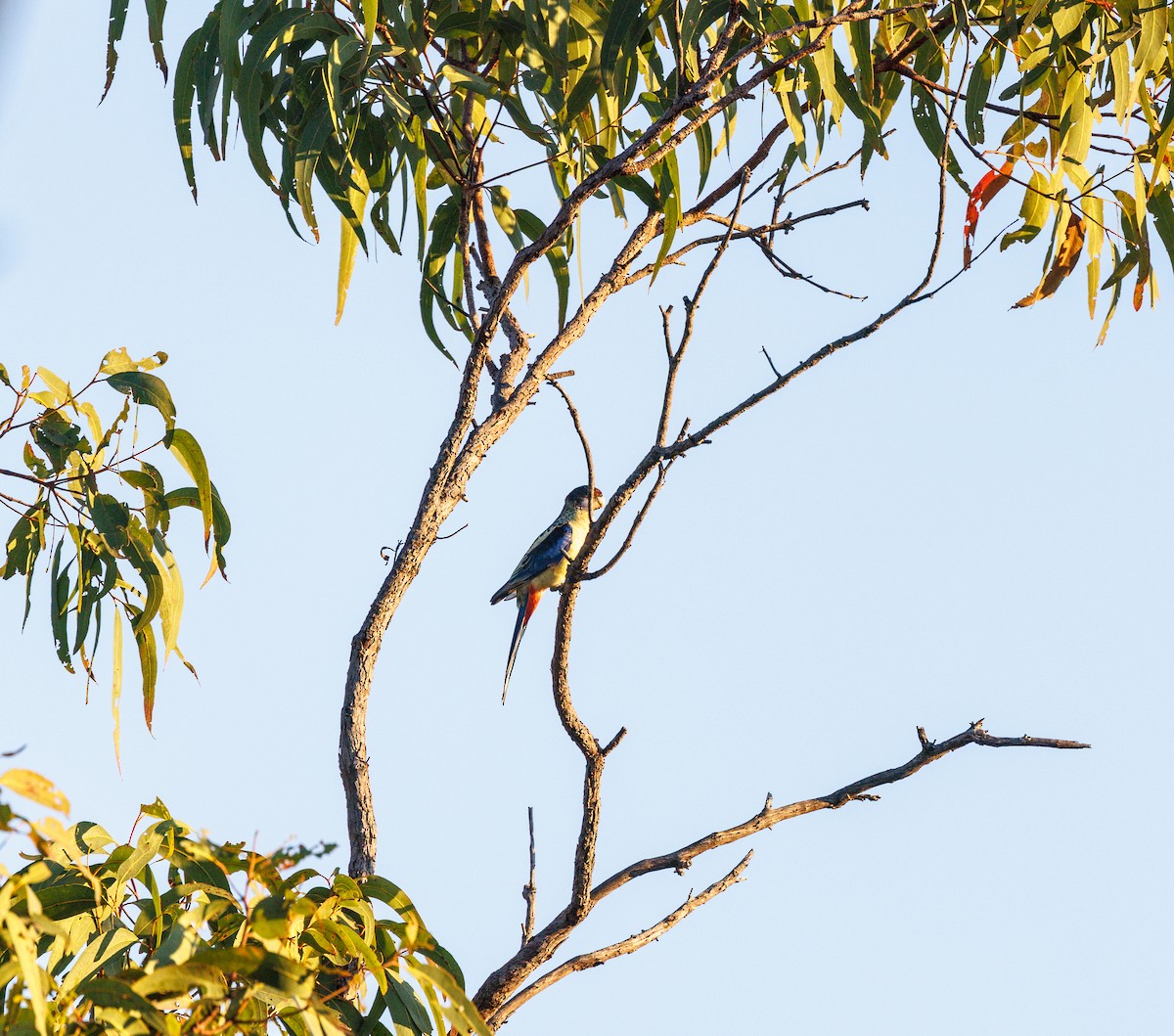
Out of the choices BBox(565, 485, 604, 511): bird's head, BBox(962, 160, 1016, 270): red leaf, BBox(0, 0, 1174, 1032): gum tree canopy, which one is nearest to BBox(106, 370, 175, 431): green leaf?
BBox(0, 0, 1174, 1032): gum tree canopy

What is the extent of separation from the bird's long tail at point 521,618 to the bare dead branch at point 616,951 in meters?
1.88

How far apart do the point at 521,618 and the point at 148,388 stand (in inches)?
111

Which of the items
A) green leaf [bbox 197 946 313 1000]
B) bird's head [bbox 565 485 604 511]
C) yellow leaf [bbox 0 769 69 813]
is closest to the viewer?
yellow leaf [bbox 0 769 69 813]

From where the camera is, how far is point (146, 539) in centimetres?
269

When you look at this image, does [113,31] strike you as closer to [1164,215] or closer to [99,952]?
[99,952]

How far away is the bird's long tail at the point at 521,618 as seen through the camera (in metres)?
4.77

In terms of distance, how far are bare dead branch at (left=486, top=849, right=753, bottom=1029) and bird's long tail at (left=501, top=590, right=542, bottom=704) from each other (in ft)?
6.17

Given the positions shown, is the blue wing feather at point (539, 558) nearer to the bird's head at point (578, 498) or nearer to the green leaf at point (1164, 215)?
the bird's head at point (578, 498)

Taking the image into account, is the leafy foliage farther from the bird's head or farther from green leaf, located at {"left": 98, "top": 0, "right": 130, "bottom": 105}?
the bird's head

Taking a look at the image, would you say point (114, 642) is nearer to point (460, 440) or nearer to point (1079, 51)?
point (460, 440)

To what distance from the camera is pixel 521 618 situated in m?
5.26

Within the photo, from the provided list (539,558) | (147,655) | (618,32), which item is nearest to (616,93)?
(618,32)

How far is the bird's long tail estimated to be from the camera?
477 centimetres

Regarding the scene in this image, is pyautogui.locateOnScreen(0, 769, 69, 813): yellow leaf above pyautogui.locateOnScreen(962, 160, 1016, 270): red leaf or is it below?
below
